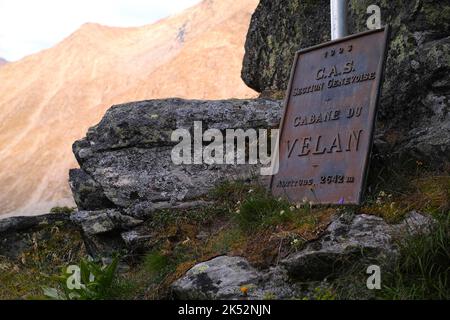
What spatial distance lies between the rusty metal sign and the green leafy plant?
1.96 meters

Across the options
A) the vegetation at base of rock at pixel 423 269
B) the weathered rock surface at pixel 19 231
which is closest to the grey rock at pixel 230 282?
the vegetation at base of rock at pixel 423 269

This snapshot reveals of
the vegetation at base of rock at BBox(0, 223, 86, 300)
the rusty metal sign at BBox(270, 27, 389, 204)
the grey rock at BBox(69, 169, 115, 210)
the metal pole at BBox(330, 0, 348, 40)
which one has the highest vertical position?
the metal pole at BBox(330, 0, 348, 40)

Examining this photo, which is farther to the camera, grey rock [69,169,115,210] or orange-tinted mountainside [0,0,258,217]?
orange-tinted mountainside [0,0,258,217]

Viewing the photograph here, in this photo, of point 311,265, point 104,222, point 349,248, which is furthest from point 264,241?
point 104,222

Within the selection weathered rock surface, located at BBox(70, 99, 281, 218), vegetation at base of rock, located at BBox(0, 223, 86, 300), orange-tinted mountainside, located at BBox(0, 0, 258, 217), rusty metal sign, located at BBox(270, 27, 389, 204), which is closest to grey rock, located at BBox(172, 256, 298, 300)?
rusty metal sign, located at BBox(270, 27, 389, 204)

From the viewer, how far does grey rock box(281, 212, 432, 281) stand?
4785 millimetres

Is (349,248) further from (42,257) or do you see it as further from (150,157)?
(42,257)

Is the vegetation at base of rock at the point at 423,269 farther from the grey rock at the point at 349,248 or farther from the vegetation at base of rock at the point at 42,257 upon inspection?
the vegetation at base of rock at the point at 42,257

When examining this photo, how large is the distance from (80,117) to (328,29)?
109 feet

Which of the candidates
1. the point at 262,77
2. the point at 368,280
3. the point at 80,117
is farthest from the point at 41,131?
the point at 368,280

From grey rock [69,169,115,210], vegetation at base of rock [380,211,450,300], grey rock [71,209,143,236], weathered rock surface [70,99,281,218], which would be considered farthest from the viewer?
grey rock [69,169,115,210]

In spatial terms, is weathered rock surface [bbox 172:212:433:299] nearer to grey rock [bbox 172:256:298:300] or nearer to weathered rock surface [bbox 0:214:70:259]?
grey rock [bbox 172:256:298:300]

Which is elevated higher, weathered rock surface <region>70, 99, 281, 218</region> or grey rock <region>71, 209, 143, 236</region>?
weathered rock surface <region>70, 99, 281, 218</region>

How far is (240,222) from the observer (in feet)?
19.9
